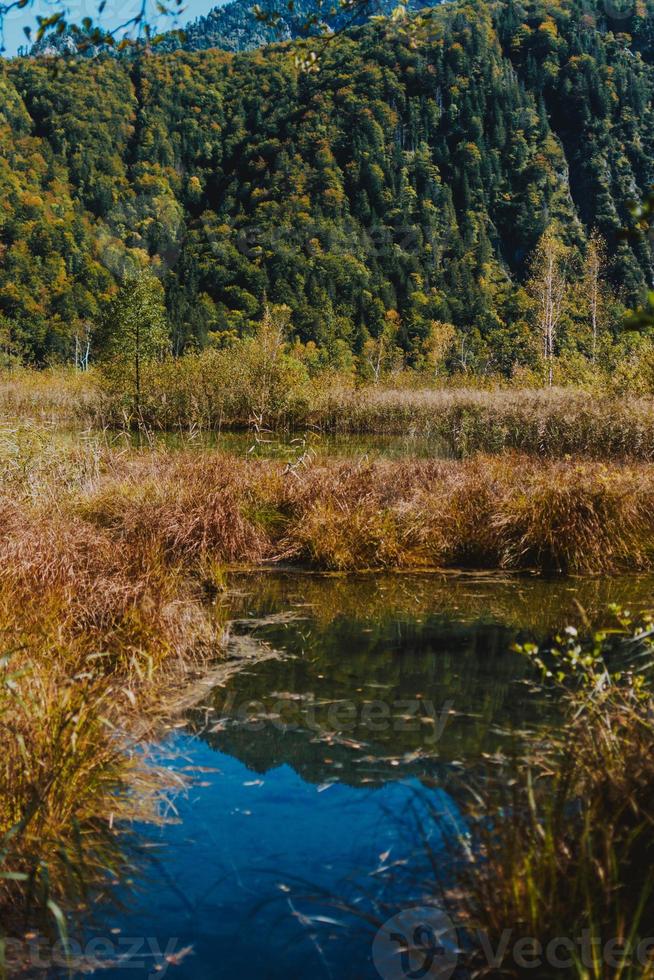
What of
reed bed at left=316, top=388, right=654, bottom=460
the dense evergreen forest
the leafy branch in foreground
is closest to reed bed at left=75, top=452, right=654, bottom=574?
reed bed at left=316, top=388, right=654, bottom=460

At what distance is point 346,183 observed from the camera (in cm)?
11331

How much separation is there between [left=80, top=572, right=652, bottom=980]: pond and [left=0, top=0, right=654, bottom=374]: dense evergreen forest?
212 ft

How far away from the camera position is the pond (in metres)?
2.77

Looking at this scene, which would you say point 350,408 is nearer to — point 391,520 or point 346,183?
point 391,520

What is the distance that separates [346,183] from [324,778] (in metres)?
117

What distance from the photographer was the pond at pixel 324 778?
277 centimetres

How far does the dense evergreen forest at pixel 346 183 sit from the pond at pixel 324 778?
64.7 m

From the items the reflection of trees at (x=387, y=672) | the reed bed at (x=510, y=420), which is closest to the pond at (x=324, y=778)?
the reflection of trees at (x=387, y=672)

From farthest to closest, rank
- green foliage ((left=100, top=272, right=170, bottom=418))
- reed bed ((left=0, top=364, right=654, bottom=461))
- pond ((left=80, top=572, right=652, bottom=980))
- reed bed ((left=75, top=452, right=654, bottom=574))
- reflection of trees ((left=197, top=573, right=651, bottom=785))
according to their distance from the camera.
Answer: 1. green foliage ((left=100, top=272, right=170, bottom=418))
2. reed bed ((left=0, top=364, right=654, bottom=461))
3. reed bed ((left=75, top=452, right=654, bottom=574))
4. reflection of trees ((left=197, top=573, right=651, bottom=785))
5. pond ((left=80, top=572, right=652, bottom=980))

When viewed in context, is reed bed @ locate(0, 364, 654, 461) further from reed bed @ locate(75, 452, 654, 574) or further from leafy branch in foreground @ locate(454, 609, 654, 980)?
leafy branch in foreground @ locate(454, 609, 654, 980)

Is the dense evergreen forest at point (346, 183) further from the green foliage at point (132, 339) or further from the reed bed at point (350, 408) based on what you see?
the reed bed at point (350, 408)

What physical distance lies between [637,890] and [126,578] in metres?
4.11

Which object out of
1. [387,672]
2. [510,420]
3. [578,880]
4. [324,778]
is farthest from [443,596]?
[510,420]

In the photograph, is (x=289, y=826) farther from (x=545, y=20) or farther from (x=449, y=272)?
(x=545, y=20)
